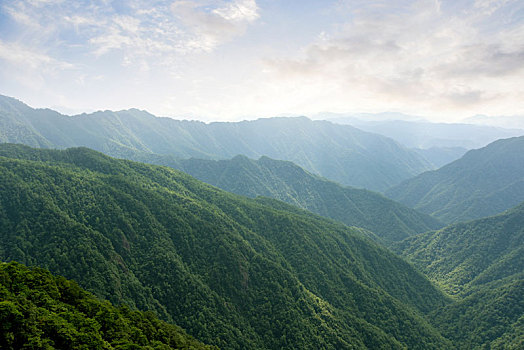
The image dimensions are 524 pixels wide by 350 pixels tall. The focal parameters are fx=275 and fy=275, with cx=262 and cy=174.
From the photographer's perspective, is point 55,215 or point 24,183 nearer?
point 55,215

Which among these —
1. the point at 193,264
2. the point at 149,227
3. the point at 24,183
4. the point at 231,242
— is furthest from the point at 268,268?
the point at 24,183

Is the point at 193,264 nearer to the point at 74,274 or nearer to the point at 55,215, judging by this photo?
the point at 74,274

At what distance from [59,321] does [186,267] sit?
96027mm

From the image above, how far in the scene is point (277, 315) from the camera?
142 metres

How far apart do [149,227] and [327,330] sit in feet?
368

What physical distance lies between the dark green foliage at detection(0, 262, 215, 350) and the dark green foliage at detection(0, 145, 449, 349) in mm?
42417

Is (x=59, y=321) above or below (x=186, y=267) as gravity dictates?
above

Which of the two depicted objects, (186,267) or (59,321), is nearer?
(59,321)

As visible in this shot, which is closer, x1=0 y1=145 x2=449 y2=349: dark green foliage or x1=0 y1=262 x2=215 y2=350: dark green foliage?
x1=0 y1=262 x2=215 y2=350: dark green foliage

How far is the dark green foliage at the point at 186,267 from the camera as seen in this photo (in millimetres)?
124500

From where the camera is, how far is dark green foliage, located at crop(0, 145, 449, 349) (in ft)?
408

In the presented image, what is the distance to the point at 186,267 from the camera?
150 meters

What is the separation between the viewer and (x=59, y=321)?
184 ft

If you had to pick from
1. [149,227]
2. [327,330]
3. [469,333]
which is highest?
[149,227]
